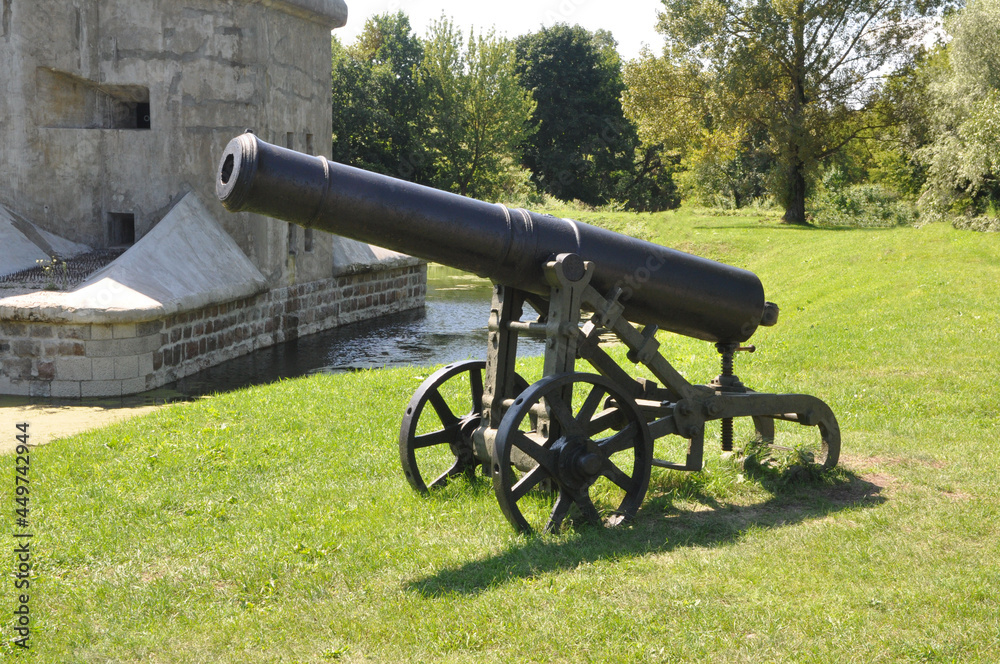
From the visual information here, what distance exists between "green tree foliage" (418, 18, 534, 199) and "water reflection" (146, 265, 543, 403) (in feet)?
60.0

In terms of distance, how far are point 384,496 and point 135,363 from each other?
6991 millimetres

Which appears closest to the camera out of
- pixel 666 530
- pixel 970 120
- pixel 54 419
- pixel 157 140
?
pixel 666 530

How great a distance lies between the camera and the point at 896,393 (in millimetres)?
9102

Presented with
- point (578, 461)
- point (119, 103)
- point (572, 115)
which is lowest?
point (578, 461)

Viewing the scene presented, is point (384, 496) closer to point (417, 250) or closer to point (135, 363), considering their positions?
point (417, 250)

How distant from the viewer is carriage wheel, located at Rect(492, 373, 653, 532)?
4.92 metres

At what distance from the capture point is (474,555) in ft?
15.9

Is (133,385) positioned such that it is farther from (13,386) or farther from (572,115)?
(572,115)

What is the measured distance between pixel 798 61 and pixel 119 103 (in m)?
21.2

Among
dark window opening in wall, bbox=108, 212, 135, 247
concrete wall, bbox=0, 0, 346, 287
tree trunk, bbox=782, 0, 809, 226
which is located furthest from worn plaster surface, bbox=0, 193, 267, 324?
tree trunk, bbox=782, 0, 809, 226

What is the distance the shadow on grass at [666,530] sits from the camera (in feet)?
15.1

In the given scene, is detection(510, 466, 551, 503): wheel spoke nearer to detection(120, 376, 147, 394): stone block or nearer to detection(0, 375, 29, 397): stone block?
detection(120, 376, 147, 394): stone block

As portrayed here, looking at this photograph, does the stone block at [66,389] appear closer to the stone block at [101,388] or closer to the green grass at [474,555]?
the stone block at [101,388]

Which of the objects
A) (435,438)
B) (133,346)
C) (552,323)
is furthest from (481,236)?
(133,346)
